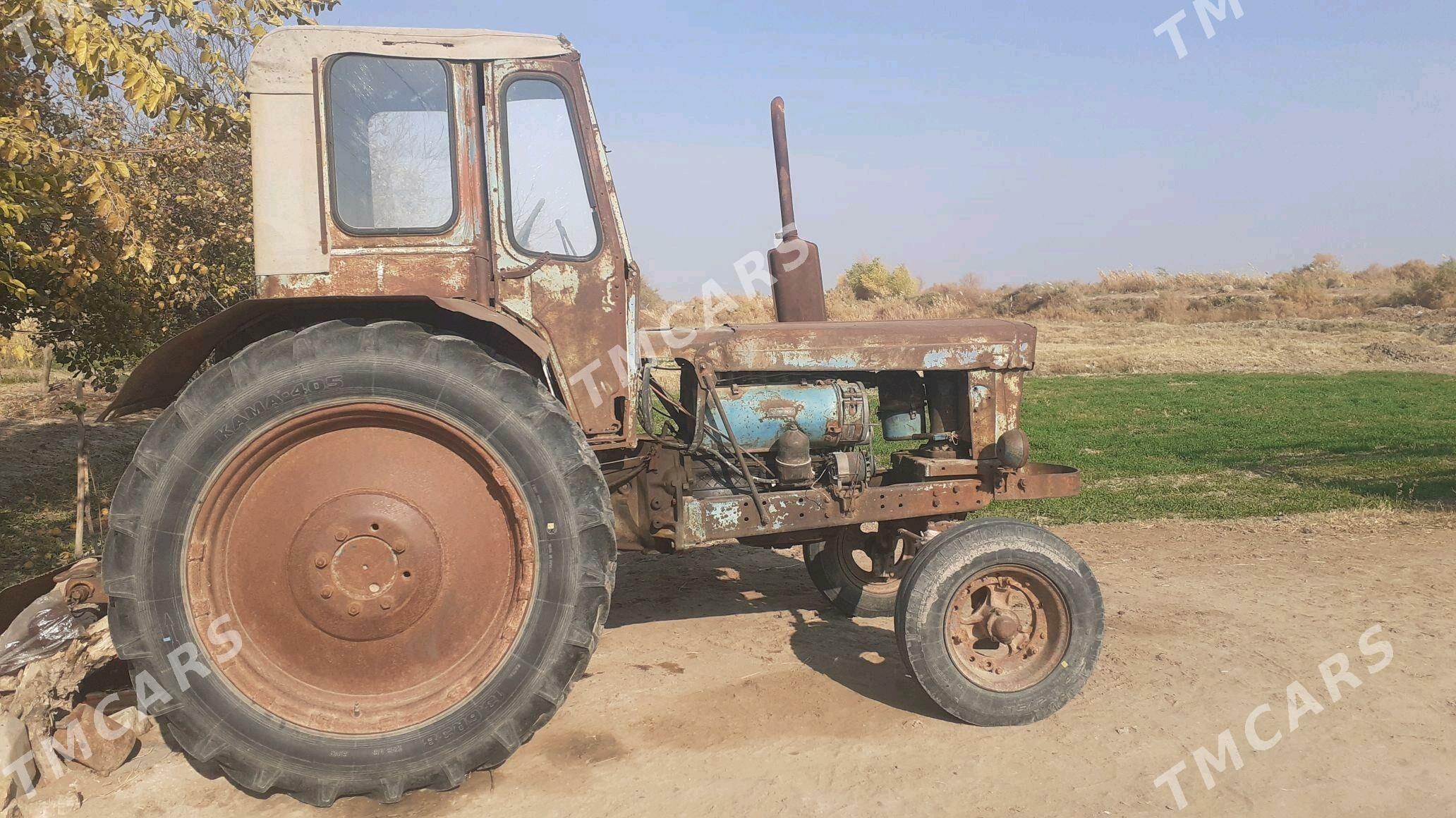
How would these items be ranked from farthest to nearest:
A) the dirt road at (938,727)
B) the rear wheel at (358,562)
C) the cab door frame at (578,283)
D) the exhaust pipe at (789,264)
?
the exhaust pipe at (789,264), the cab door frame at (578,283), the dirt road at (938,727), the rear wheel at (358,562)

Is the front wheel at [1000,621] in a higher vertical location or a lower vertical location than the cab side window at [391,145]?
lower

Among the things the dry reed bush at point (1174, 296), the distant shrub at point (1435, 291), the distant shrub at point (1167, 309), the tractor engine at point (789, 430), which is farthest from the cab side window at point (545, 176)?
the distant shrub at point (1435, 291)

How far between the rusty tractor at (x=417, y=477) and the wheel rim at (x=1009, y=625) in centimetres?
1

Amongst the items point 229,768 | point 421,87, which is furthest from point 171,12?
point 229,768

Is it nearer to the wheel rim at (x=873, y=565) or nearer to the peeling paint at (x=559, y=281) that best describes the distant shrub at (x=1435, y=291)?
the wheel rim at (x=873, y=565)

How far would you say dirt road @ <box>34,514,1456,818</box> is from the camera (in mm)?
3414

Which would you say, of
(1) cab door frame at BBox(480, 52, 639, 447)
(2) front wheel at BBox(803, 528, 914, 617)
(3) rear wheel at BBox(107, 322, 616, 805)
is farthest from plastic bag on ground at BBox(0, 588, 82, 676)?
(2) front wheel at BBox(803, 528, 914, 617)

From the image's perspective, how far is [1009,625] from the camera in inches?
163

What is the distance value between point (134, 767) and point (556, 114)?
3.01m

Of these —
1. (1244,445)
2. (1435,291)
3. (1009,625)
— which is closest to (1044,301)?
(1435,291)

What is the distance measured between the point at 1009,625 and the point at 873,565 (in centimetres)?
149

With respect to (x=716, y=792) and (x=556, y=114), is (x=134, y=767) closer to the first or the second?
(x=716, y=792)

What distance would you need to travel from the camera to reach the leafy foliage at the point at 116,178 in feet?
15.1

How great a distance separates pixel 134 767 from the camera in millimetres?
3602
